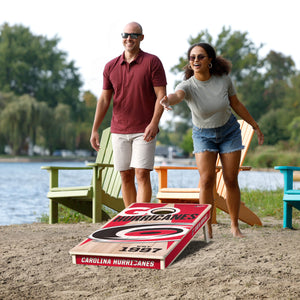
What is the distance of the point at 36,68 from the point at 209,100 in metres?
42.9

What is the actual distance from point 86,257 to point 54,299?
42 centimetres

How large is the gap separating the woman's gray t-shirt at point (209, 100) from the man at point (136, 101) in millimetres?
209

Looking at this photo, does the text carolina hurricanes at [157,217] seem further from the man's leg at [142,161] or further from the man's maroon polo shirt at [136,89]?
the man's maroon polo shirt at [136,89]

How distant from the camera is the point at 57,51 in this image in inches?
1738

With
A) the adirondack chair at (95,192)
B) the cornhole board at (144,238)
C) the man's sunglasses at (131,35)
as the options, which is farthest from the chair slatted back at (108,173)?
the cornhole board at (144,238)

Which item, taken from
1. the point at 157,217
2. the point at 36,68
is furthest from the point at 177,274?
the point at 36,68

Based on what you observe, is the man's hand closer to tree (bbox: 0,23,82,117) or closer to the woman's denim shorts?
the woman's denim shorts

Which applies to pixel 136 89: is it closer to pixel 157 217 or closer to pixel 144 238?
pixel 157 217

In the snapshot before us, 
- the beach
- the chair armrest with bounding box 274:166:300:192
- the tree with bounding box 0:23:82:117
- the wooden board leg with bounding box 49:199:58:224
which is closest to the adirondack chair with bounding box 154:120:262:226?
the chair armrest with bounding box 274:166:300:192

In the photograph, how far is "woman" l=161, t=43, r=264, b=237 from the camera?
3.56 m

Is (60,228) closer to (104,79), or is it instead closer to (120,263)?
(104,79)

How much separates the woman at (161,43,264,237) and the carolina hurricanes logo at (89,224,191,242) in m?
1.03

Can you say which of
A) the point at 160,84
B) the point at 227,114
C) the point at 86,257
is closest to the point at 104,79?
the point at 160,84

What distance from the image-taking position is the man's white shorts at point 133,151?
142 inches
